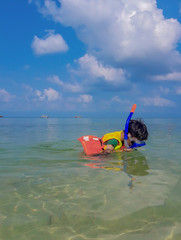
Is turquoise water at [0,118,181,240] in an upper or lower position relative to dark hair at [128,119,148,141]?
lower

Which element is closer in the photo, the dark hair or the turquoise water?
the turquoise water

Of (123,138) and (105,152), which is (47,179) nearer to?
(105,152)

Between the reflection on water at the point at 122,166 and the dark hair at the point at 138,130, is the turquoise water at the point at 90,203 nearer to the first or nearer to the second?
the reflection on water at the point at 122,166

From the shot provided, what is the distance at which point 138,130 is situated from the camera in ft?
16.9

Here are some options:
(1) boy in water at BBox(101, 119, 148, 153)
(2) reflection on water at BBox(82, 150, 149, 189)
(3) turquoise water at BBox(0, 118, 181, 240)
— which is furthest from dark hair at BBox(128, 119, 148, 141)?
(3) turquoise water at BBox(0, 118, 181, 240)

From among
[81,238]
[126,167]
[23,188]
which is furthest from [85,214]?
[126,167]

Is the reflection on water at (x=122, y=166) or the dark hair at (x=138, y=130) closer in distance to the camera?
the reflection on water at (x=122, y=166)

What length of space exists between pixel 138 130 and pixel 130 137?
0.34 meters

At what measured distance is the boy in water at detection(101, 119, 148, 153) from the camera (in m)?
5.16

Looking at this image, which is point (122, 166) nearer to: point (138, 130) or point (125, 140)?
point (125, 140)

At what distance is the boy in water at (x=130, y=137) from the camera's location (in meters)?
5.16

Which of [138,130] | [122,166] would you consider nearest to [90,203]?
[122,166]

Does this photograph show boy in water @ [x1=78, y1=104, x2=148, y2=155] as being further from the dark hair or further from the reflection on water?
the reflection on water

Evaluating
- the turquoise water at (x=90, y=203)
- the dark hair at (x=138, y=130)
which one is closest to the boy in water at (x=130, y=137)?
the dark hair at (x=138, y=130)
